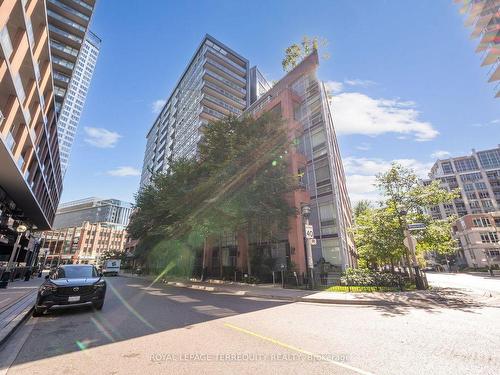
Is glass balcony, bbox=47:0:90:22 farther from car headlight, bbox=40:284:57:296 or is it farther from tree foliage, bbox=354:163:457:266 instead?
tree foliage, bbox=354:163:457:266

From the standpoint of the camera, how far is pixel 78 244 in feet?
324

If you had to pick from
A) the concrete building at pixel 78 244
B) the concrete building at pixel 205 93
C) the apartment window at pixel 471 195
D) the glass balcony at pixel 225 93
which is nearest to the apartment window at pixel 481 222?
the apartment window at pixel 471 195

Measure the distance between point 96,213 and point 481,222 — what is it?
162804mm

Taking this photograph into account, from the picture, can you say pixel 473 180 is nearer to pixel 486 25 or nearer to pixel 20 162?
pixel 486 25

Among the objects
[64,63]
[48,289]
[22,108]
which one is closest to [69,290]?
Answer: [48,289]

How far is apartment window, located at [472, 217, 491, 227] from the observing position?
55.8m

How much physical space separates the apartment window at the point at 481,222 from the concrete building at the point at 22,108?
80.8 m

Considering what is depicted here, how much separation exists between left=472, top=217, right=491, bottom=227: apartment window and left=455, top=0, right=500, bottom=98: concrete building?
34563 millimetres

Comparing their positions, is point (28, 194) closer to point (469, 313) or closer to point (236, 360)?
point (236, 360)

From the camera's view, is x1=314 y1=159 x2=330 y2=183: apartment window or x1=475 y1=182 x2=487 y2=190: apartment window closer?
x1=314 y1=159 x2=330 y2=183: apartment window

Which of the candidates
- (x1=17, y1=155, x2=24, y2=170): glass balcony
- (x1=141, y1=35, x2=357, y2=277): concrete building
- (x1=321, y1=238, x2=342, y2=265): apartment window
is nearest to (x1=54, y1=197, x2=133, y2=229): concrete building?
(x1=141, y1=35, x2=357, y2=277): concrete building

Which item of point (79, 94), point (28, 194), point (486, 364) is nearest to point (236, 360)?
point (486, 364)

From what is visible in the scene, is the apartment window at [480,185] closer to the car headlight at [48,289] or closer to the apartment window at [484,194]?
the apartment window at [484,194]

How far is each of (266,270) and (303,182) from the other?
32.1 ft
